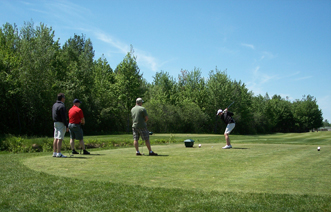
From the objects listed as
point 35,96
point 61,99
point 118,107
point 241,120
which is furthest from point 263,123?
point 61,99

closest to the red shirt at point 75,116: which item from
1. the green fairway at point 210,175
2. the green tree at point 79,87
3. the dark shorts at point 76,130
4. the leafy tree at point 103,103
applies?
the dark shorts at point 76,130

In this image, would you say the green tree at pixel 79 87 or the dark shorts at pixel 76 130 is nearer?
the dark shorts at pixel 76 130

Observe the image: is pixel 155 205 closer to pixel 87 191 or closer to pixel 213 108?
pixel 87 191

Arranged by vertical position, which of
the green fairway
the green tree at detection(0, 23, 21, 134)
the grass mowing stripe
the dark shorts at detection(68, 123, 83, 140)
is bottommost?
the grass mowing stripe

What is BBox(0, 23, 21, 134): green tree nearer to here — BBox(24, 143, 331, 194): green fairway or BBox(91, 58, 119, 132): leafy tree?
BBox(91, 58, 119, 132): leafy tree

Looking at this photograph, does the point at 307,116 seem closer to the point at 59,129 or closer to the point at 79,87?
the point at 79,87

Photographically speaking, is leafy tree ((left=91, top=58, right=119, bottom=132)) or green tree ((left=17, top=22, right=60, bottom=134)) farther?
leafy tree ((left=91, top=58, right=119, bottom=132))

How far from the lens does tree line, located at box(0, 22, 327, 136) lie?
38.0 meters

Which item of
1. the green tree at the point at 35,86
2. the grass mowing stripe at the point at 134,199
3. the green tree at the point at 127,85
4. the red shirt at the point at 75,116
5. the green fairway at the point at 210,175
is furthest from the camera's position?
the green tree at the point at 127,85

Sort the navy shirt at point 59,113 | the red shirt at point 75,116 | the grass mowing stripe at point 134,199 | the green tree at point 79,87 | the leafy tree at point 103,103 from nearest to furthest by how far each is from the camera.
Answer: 1. the grass mowing stripe at point 134,199
2. the navy shirt at point 59,113
3. the red shirt at point 75,116
4. the green tree at point 79,87
5. the leafy tree at point 103,103

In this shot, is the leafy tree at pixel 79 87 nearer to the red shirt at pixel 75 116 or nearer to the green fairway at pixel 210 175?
the red shirt at pixel 75 116

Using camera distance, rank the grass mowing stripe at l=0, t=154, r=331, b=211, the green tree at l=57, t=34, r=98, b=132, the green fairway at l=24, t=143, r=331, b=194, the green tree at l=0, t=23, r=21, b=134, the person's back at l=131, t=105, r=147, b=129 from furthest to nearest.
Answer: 1. the green tree at l=57, t=34, r=98, b=132
2. the green tree at l=0, t=23, r=21, b=134
3. the person's back at l=131, t=105, r=147, b=129
4. the green fairway at l=24, t=143, r=331, b=194
5. the grass mowing stripe at l=0, t=154, r=331, b=211

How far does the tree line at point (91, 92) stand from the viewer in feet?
125

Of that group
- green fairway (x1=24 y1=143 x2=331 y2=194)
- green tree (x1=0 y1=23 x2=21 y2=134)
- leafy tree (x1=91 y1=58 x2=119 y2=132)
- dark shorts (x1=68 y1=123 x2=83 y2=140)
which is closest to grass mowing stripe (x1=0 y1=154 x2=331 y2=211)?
green fairway (x1=24 y1=143 x2=331 y2=194)
